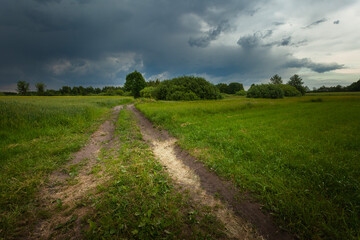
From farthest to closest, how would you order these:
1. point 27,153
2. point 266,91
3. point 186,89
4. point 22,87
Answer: point 22,87
point 266,91
point 186,89
point 27,153

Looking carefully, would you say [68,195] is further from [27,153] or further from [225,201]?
[225,201]

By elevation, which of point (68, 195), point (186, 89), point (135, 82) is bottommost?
point (68, 195)

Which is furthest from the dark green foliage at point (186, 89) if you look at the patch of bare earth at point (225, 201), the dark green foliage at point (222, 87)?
the dark green foliage at point (222, 87)

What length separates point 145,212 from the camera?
3.04 m

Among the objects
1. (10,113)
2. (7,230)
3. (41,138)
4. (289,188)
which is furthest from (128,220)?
(10,113)

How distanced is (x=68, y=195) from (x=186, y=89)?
3755cm

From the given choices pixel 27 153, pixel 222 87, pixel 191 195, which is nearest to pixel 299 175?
pixel 191 195

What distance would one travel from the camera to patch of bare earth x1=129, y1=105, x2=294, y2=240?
2891 millimetres

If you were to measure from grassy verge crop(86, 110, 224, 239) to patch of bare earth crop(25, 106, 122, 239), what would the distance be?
0.34m

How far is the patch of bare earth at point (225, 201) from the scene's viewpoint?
2.89 m

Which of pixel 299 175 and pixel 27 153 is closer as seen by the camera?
pixel 299 175

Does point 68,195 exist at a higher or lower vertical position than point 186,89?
lower

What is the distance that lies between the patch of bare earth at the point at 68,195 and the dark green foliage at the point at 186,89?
32903mm

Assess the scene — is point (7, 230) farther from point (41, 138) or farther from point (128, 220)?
point (41, 138)
